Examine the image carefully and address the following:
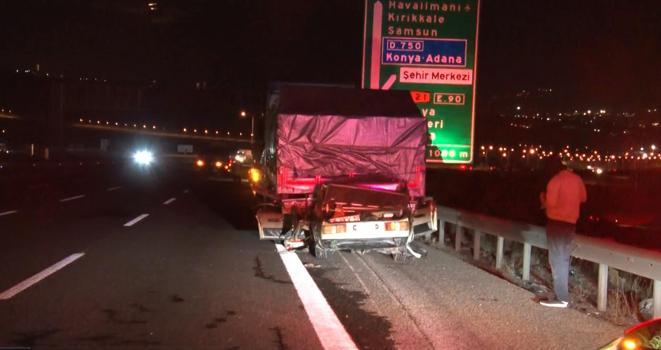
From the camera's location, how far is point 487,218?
12258 mm

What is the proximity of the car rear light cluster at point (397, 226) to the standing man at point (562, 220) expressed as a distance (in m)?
3.02

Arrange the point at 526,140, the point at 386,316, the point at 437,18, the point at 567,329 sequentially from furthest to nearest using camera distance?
the point at 526,140, the point at 437,18, the point at 386,316, the point at 567,329

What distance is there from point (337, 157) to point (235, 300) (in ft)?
21.7

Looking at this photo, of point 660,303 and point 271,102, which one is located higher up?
point 271,102

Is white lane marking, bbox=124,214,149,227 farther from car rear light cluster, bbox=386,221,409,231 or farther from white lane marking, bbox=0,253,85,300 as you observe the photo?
car rear light cluster, bbox=386,221,409,231

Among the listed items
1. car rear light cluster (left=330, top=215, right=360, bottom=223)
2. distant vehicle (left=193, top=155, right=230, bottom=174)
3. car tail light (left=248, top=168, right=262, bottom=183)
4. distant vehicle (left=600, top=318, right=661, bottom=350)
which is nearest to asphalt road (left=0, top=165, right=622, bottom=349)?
car rear light cluster (left=330, top=215, right=360, bottom=223)

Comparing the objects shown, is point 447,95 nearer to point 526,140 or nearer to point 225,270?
point 225,270

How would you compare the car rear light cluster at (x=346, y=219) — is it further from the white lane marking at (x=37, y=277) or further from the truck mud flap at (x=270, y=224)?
the white lane marking at (x=37, y=277)

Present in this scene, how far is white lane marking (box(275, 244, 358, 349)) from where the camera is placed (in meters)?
6.66

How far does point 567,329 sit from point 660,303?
1158 mm

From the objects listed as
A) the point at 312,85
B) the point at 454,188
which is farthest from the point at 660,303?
the point at 454,188

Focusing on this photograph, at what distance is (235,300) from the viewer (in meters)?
8.45

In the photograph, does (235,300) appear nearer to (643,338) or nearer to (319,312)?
(319,312)

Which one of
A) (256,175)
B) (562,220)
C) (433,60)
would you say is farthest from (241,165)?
(562,220)
